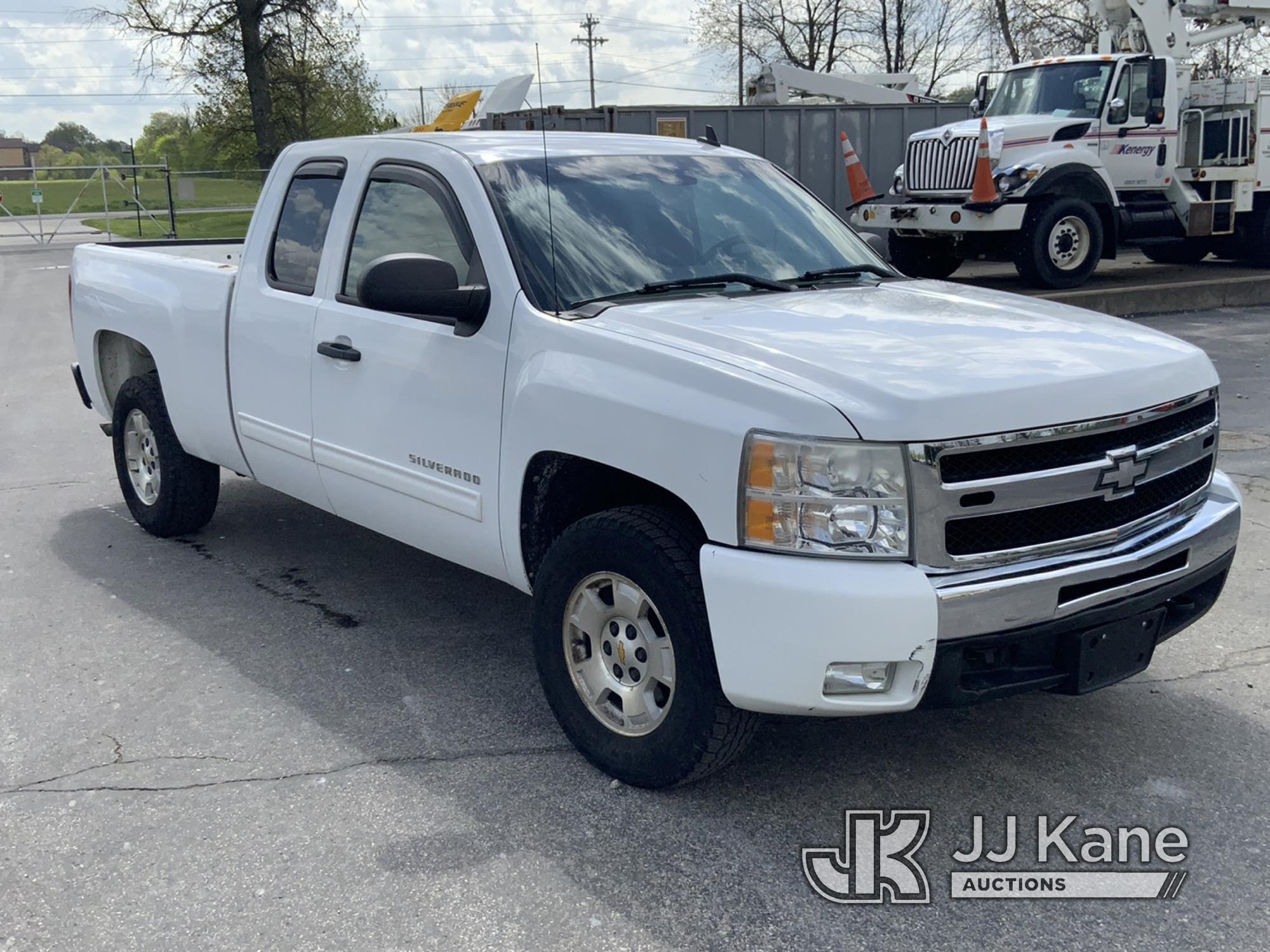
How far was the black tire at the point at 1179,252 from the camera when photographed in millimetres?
19188

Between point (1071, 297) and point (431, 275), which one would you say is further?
point (1071, 297)

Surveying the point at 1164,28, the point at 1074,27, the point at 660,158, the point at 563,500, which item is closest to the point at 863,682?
the point at 563,500

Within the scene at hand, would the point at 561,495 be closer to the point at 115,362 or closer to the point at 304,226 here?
the point at 304,226

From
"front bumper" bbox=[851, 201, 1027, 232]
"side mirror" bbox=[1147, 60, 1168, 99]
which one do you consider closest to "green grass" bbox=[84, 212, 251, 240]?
"front bumper" bbox=[851, 201, 1027, 232]

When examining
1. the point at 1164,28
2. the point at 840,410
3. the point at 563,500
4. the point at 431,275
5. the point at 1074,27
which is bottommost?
the point at 563,500

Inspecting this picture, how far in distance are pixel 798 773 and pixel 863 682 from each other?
715mm

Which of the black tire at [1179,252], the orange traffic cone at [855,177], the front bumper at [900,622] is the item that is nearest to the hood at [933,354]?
the front bumper at [900,622]

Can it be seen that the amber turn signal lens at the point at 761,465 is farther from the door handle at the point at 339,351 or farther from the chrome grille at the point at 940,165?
the chrome grille at the point at 940,165

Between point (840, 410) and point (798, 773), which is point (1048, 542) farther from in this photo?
point (798, 773)

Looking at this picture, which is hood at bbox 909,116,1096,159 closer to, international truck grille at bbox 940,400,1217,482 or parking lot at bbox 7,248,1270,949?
parking lot at bbox 7,248,1270,949

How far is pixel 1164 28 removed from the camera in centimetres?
1750

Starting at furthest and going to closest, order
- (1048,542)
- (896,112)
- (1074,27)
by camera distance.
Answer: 1. (1074,27)
2. (896,112)
3. (1048,542)

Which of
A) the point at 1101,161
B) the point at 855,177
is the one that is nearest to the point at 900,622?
the point at 1101,161

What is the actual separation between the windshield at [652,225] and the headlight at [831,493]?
112 cm
